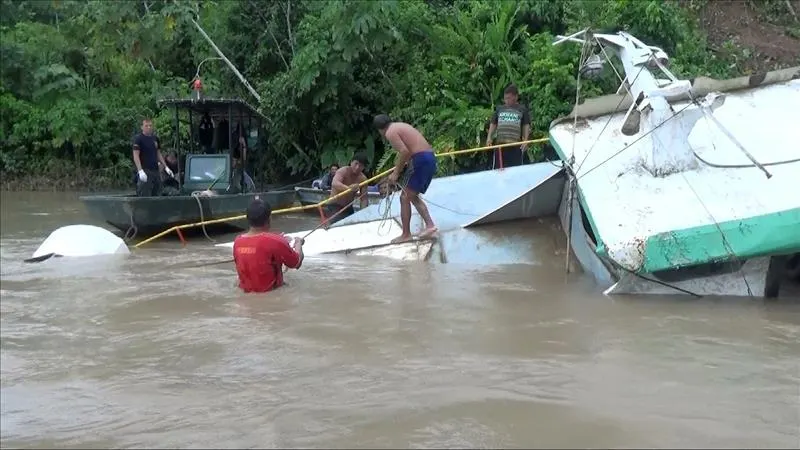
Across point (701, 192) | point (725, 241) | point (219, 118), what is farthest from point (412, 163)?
point (219, 118)

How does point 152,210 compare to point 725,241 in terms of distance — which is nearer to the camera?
point 725,241

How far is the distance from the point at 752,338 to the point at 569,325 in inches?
49.4

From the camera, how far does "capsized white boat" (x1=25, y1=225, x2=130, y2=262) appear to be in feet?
31.7

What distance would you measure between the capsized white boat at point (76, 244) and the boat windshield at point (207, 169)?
147 inches

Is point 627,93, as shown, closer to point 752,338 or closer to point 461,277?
point 461,277

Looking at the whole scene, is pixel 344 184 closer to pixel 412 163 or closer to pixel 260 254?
pixel 412 163

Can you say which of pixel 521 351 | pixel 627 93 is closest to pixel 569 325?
pixel 521 351

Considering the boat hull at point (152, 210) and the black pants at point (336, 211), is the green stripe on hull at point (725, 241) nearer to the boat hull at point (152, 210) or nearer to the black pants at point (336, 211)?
the black pants at point (336, 211)

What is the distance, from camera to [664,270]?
23.9ft

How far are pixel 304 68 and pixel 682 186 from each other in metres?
11.1

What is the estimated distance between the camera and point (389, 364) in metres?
5.46

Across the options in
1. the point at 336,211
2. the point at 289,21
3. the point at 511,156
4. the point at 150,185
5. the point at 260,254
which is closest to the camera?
the point at 260,254

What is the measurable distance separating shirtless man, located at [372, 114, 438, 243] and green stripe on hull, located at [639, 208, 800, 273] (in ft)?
9.66

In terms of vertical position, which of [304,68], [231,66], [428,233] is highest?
[231,66]
